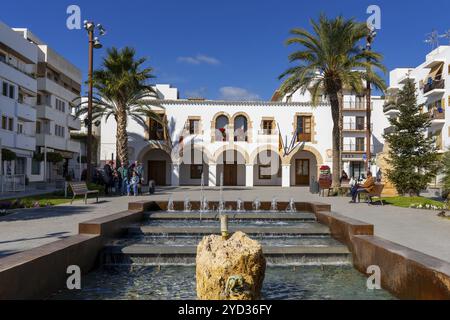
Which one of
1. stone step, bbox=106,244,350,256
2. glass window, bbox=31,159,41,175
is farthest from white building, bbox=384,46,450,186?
glass window, bbox=31,159,41,175

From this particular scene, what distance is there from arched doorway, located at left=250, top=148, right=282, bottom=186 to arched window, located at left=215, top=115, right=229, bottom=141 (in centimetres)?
387

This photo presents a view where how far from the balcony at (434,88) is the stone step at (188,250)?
37.9 metres

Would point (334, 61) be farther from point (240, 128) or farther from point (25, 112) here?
point (25, 112)

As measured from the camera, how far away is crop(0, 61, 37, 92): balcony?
101ft

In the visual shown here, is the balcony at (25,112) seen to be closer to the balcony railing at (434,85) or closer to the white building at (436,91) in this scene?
the white building at (436,91)

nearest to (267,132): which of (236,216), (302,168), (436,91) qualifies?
(302,168)

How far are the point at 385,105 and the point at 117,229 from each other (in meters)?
45.5

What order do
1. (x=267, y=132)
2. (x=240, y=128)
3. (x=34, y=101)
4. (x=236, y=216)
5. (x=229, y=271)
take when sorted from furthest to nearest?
1. (x=34, y=101)
2. (x=240, y=128)
3. (x=267, y=132)
4. (x=236, y=216)
5. (x=229, y=271)

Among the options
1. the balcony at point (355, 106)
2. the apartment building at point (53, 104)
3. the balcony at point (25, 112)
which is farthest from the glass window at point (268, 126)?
the balcony at point (25, 112)

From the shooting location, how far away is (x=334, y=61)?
23.4 m

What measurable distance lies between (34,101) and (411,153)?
34.2 meters

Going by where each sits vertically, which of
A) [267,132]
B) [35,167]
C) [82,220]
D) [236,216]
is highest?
[267,132]

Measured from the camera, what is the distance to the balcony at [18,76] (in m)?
30.8
